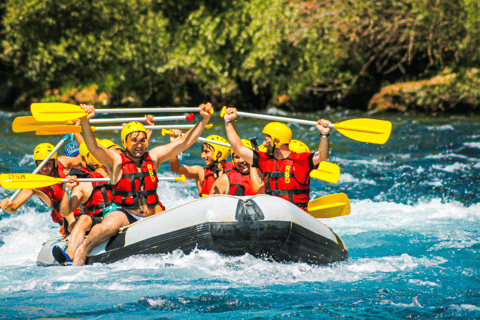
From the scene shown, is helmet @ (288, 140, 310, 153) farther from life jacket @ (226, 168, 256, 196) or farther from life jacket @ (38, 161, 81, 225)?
life jacket @ (38, 161, 81, 225)

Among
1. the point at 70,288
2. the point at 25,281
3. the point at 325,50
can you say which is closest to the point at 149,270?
the point at 70,288

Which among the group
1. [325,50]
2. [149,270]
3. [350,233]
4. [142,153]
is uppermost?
[325,50]

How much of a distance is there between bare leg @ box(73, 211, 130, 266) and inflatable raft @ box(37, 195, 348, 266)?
0.09m

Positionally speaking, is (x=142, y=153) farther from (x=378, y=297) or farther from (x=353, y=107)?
(x=353, y=107)

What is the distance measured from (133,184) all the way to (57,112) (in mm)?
952

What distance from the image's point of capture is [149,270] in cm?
484

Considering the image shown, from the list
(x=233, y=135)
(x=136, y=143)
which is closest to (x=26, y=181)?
(x=136, y=143)

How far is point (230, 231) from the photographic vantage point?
468 centimetres

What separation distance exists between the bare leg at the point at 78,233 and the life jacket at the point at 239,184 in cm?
149

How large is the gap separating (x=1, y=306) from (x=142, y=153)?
5.74ft

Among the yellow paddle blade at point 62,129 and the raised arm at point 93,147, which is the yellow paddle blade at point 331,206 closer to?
the raised arm at point 93,147

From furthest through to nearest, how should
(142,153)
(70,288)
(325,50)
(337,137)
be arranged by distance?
(325,50) → (337,137) → (142,153) → (70,288)

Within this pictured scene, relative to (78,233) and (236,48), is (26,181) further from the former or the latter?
(236,48)

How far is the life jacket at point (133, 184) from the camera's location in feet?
16.8
